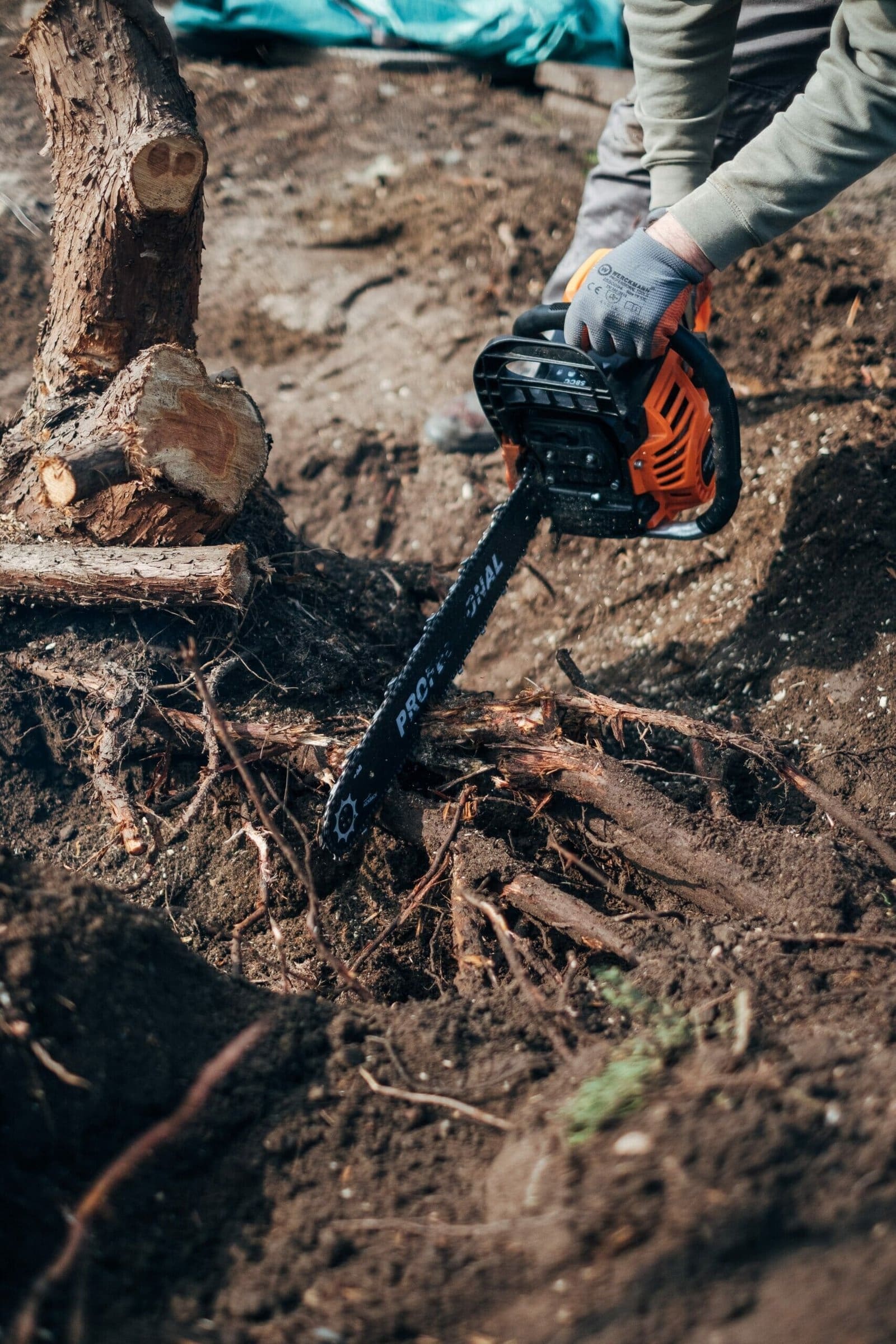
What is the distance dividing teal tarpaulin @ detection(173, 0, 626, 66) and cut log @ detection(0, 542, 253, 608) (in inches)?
220

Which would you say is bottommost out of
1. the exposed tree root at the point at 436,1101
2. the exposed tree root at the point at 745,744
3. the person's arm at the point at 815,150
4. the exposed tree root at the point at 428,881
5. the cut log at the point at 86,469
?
the exposed tree root at the point at 428,881

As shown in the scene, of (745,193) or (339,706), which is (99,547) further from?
(745,193)

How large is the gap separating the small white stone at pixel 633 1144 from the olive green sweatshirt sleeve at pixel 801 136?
81.6 inches

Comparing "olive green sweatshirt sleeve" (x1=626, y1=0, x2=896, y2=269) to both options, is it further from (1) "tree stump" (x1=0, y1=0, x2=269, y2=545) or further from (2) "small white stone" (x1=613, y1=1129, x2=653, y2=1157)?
(2) "small white stone" (x1=613, y1=1129, x2=653, y2=1157)

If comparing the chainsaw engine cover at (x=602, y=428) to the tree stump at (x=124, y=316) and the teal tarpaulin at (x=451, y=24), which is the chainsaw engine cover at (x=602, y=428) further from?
the teal tarpaulin at (x=451, y=24)

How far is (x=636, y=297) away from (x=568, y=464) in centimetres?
55

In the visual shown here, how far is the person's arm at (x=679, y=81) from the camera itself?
2.71m

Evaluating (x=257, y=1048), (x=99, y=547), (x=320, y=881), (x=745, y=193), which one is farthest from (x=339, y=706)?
(x=745, y=193)

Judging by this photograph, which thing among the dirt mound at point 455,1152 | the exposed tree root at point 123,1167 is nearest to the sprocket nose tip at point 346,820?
the dirt mound at point 455,1152

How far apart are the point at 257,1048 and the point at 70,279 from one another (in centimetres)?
227

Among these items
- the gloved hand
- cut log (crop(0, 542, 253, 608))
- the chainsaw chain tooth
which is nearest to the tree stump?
cut log (crop(0, 542, 253, 608))

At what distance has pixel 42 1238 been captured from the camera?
1.46m

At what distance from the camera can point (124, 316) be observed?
287 cm

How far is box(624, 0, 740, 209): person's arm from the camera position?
107 inches
